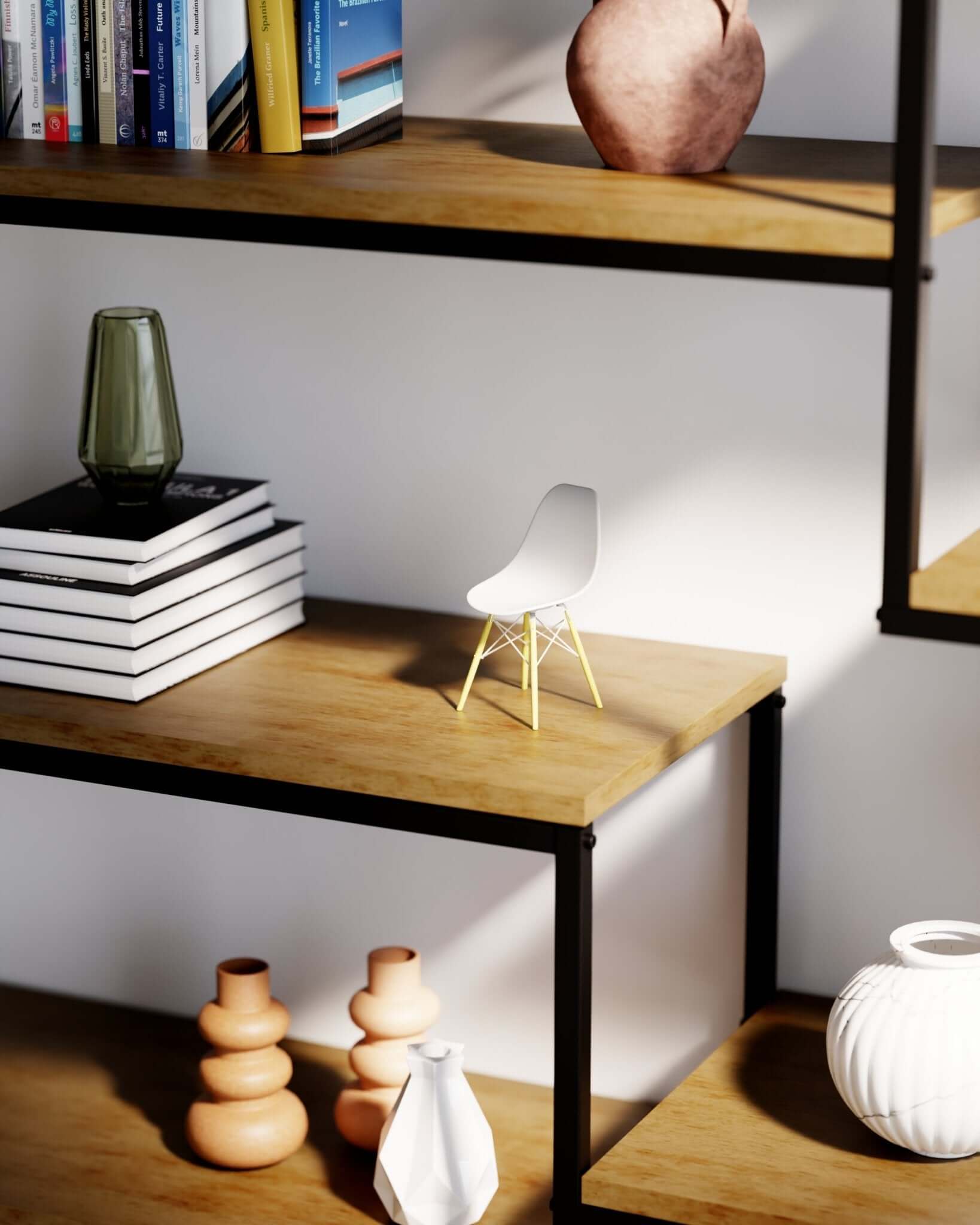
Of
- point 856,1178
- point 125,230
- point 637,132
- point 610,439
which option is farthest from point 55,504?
point 856,1178

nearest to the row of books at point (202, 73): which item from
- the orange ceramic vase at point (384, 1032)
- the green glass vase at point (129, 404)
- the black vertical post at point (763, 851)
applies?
the green glass vase at point (129, 404)

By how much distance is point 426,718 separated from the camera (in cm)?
166

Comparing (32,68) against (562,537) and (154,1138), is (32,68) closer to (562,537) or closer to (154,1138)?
(562,537)

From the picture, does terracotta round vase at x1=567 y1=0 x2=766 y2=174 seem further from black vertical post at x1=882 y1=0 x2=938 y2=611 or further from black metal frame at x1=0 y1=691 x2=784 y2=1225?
black metal frame at x1=0 y1=691 x2=784 y2=1225

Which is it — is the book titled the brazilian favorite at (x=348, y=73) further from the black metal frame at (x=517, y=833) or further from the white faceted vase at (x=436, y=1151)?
the white faceted vase at (x=436, y=1151)

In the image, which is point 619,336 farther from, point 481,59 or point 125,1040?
point 125,1040

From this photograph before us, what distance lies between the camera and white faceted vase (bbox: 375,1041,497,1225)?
1717mm

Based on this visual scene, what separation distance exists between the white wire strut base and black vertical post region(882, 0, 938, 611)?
383 mm

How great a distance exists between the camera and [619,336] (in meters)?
1.84

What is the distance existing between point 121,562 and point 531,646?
1.27ft

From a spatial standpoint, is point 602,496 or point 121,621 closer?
point 121,621

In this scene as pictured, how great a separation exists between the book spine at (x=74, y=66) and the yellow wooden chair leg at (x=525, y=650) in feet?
1.96

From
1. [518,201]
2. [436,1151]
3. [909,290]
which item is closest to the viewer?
[909,290]

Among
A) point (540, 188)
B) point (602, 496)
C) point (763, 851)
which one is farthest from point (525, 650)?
point (540, 188)
